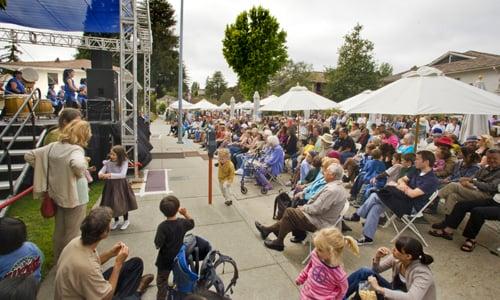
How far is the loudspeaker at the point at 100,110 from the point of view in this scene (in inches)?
312

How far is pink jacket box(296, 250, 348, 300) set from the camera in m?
2.41

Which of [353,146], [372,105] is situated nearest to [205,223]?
[372,105]

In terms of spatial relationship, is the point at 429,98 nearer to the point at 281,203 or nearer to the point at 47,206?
the point at 281,203

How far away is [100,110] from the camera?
805 centimetres

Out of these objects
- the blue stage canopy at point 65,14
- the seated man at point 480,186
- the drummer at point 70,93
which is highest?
the blue stage canopy at point 65,14

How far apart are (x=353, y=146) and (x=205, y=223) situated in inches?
203

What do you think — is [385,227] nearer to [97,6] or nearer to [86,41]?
[97,6]

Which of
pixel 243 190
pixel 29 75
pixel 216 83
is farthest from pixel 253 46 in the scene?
pixel 216 83

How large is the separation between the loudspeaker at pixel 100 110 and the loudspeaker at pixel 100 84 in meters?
0.55

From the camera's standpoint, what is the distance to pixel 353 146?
26.8ft

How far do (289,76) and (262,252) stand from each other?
5002 cm

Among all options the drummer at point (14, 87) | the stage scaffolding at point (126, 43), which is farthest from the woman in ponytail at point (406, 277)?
the drummer at point (14, 87)

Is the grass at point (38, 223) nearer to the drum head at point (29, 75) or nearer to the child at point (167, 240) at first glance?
the child at point (167, 240)

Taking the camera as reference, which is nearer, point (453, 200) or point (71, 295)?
point (71, 295)
